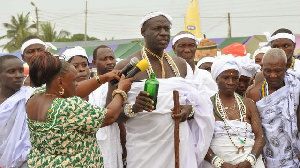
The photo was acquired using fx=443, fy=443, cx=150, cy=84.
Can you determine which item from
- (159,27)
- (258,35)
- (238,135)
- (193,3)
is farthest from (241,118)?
(258,35)

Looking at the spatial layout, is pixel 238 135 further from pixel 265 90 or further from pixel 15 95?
pixel 15 95

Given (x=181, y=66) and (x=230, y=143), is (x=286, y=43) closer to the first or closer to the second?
(x=181, y=66)

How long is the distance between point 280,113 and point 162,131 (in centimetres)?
130

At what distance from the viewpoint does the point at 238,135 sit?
452 cm

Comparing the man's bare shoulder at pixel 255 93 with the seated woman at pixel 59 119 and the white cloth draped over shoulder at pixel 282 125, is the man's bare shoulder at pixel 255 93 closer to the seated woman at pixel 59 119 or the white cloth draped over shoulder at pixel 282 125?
the white cloth draped over shoulder at pixel 282 125

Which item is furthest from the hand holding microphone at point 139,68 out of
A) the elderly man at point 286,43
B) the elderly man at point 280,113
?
the elderly man at point 286,43

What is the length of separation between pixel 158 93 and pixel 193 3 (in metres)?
11.8

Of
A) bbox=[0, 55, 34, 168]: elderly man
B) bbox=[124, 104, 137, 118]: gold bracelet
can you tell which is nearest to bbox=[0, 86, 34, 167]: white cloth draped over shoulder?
bbox=[0, 55, 34, 168]: elderly man

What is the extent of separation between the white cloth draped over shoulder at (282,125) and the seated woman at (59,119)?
6.11ft

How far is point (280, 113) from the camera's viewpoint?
4.64 m

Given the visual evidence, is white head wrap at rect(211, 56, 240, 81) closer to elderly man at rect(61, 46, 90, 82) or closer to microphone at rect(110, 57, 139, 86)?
microphone at rect(110, 57, 139, 86)

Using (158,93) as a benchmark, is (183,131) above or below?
below

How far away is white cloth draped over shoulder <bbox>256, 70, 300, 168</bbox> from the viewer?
4.58m

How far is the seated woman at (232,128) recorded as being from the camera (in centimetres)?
446
